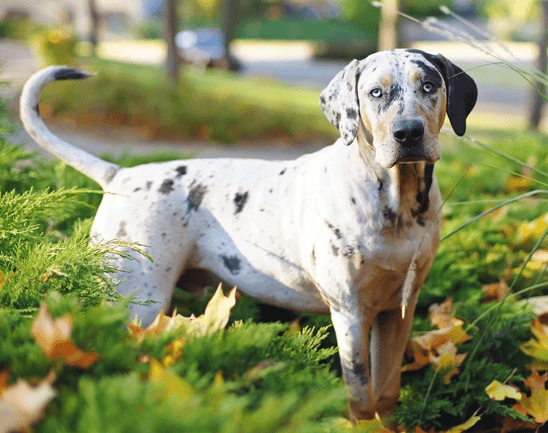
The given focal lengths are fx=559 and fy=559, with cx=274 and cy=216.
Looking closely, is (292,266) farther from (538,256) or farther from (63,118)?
(63,118)

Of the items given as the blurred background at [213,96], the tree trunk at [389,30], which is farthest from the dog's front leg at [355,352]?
the tree trunk at [389,30]

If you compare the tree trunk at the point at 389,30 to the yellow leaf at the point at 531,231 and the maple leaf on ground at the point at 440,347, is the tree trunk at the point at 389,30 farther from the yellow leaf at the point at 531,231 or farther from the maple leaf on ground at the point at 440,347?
the maple leaf on ground at the point at 440,347

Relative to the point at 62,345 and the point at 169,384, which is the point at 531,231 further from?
the point at 62,345

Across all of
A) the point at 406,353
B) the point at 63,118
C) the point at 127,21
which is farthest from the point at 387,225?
the point at 127,21

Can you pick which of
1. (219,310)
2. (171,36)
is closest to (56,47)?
(171,36)

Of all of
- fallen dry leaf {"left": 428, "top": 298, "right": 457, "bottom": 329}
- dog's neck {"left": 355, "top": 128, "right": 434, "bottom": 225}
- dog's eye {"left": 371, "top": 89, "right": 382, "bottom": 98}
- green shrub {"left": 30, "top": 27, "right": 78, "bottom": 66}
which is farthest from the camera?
green shrub {"left": 30, "top": 27, "right": 78, "bottom": 66}

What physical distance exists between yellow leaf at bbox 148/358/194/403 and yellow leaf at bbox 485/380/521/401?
163 centimetres

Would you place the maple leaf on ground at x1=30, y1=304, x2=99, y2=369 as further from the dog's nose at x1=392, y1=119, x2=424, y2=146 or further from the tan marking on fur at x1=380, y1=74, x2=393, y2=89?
the tan marking on fur at x1=380, y1=74, x2=393, y2=89

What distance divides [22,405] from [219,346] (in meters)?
0.46

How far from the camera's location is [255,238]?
247 cm

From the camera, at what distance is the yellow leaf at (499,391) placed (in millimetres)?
2285

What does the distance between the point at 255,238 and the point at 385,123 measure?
82 cm

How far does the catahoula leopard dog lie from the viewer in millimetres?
2031

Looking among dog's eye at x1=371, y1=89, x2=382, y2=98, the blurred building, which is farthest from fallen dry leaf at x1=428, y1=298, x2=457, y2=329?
the blurred building
